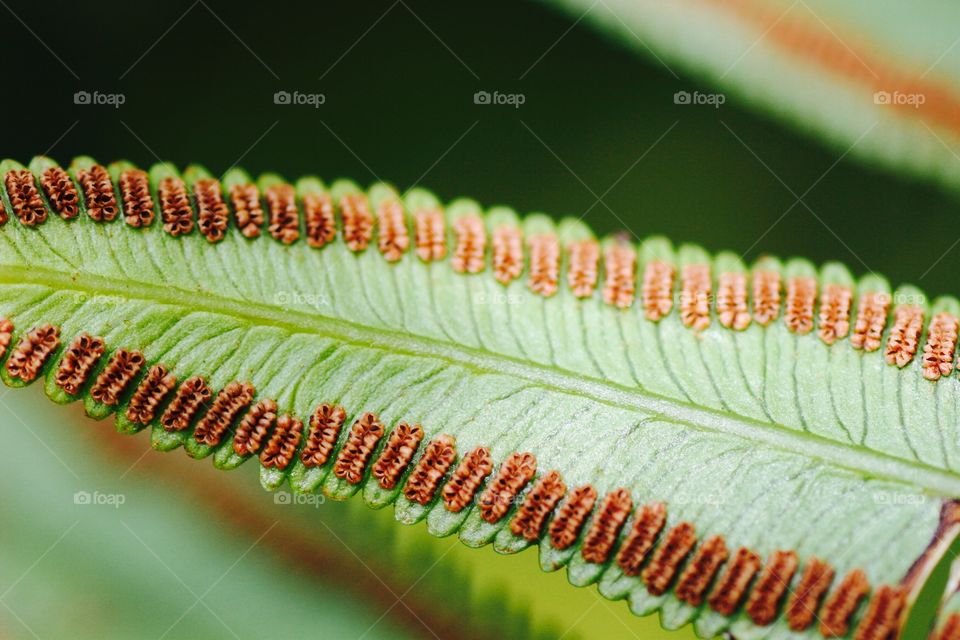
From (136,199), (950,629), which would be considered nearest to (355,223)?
(136,199)

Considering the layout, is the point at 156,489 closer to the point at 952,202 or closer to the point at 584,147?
the point at 584,147

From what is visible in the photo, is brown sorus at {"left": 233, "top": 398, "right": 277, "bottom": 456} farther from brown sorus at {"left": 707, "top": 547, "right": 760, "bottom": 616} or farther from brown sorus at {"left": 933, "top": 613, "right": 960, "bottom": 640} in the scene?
brown sorus at {"left": 933, "top": 613, "right": 960, "bottom": 640}

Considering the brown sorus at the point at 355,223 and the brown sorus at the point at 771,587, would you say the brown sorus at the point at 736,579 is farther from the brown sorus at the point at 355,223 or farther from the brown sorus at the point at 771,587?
the brown sorus at the point at 355,223

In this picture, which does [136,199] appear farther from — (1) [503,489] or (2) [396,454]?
(1) [503,489]

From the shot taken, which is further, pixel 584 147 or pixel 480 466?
pixel 584 147

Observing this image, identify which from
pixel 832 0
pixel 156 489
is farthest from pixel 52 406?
pixel 832 0

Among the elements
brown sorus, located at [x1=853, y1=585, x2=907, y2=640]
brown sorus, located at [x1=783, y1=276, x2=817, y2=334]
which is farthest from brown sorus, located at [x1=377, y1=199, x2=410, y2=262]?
brown sorus, located at [x1=853, y1=585, x2=907, y2=640]
